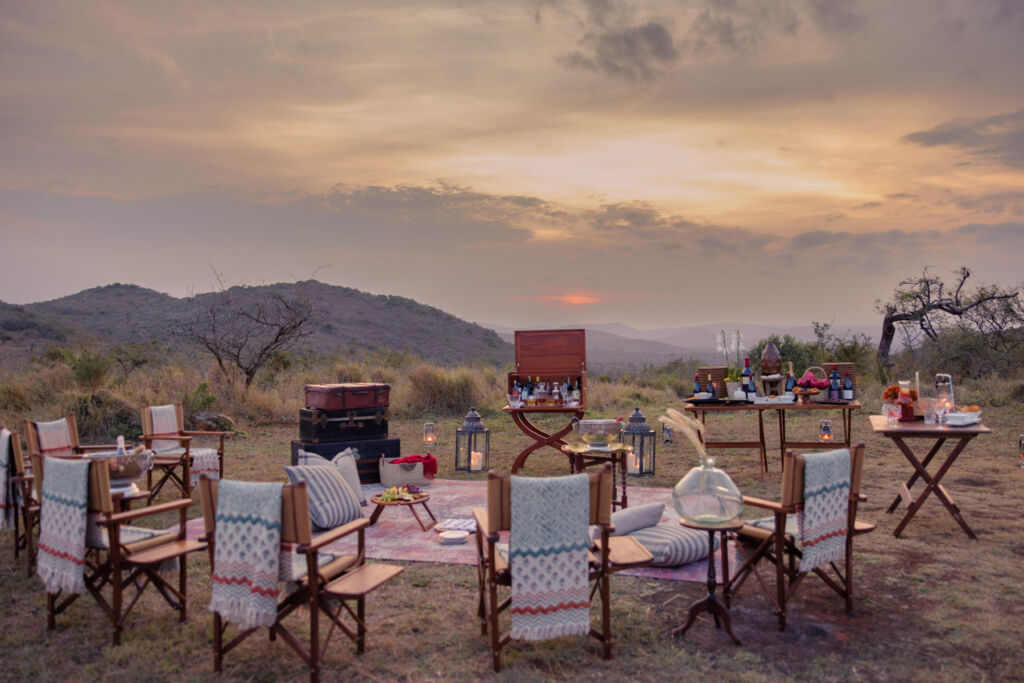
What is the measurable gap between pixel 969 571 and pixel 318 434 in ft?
19.4

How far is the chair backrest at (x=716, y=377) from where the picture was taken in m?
8.27

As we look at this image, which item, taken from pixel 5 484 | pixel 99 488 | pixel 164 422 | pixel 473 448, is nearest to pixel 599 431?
pixel 473 448

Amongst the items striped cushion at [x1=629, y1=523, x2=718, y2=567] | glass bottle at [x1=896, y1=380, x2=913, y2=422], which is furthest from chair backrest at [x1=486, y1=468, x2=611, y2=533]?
glass bottle at [x1=896, y1=380, x2=913, y2=422]

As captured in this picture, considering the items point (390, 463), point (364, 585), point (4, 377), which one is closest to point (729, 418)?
point (390, 463)

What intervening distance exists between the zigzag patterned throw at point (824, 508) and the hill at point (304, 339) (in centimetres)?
2606

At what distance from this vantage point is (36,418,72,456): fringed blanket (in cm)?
592

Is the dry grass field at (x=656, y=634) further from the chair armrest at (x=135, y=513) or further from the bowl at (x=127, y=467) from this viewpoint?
the bowl at (x=127, y=467)

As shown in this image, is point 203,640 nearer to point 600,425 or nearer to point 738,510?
point 738,510

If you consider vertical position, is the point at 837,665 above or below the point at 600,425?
below

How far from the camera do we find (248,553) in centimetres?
345

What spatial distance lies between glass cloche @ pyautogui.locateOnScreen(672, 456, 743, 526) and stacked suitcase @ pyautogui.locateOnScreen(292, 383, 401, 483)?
4591 millimetres

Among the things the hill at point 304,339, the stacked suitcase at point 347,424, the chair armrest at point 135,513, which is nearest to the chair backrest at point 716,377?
the stacked suitcase at point 347,424

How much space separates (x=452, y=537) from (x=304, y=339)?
111 feet

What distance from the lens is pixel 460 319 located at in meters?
54.9
